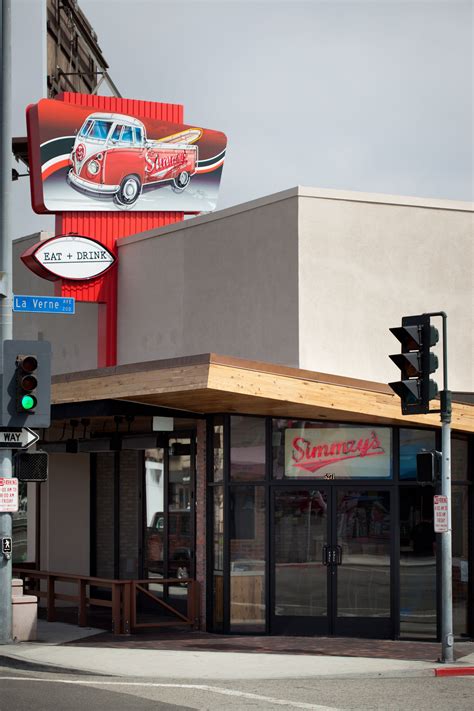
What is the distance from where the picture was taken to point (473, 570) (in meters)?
20.4

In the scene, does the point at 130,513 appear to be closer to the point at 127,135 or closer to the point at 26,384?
the point at 26,384

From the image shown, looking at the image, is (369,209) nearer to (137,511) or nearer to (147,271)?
(147,271)

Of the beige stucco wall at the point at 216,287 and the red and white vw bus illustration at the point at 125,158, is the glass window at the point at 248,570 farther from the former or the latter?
the red and white vw bus illustration at the point at 125,158

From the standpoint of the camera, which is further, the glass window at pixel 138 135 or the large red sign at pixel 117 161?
the glass window at pixel 138 135

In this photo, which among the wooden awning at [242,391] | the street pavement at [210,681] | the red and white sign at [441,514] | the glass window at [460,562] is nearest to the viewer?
the street pavement at [210,681]

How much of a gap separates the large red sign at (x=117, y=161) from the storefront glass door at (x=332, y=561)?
9053 mm

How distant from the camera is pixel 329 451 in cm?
1945

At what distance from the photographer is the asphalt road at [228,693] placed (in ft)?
40.9

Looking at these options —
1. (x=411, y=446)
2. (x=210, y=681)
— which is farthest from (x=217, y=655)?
(x=411, y=446)

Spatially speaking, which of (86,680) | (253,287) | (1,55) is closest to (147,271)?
(253,287)

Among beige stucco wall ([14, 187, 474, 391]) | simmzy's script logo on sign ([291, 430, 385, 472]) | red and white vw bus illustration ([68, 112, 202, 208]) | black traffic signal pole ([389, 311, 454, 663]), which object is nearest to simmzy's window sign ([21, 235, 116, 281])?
red and white vw bus illustration ([68, 112, 202, 208])

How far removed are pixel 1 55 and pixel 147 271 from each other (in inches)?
274

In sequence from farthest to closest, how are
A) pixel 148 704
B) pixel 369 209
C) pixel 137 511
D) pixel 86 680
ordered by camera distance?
pixel 137 511 < pixel 369 209 < pixel 86 680 < pixel 148 704

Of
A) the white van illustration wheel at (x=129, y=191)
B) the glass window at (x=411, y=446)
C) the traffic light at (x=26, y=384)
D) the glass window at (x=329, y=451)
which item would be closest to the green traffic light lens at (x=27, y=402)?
the traffic light at (x=26, y=384)
